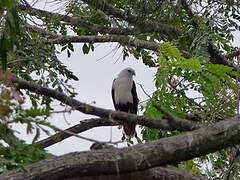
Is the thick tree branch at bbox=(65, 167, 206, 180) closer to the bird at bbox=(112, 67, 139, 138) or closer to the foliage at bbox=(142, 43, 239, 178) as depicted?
the foliage at bbox=(142, 43, 239, 178)

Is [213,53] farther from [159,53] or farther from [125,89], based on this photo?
[125,89]

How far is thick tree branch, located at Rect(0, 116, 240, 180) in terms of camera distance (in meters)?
2.99

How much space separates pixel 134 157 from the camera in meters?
3.12

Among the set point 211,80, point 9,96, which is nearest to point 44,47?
point 211,80

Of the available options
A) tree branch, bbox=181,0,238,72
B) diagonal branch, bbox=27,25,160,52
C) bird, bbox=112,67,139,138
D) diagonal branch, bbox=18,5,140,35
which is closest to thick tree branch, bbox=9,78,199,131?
tree branch, bbox=181,0,238,72

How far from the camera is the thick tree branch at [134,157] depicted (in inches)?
118

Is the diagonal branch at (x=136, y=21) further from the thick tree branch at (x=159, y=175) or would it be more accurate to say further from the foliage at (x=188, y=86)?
the thick tree branch at (x=159, y=175)

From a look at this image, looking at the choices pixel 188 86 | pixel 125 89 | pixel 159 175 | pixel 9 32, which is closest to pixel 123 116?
pixel 159 175

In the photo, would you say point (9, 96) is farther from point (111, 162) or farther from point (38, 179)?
point (111, 162)

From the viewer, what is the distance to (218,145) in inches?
130

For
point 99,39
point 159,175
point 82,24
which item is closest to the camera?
point 159,175

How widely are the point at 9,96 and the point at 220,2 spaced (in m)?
3.84

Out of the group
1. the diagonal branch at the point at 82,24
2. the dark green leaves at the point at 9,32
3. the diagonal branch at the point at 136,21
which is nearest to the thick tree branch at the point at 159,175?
the dark green leaves at the point at 9,32

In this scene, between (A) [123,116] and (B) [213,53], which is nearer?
(A) [123,116]
